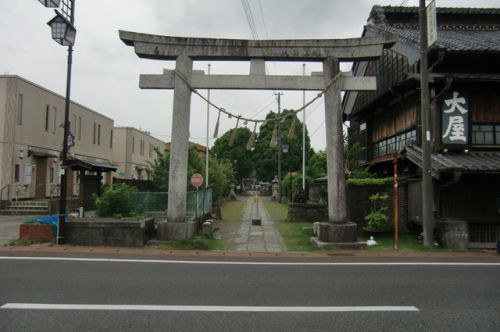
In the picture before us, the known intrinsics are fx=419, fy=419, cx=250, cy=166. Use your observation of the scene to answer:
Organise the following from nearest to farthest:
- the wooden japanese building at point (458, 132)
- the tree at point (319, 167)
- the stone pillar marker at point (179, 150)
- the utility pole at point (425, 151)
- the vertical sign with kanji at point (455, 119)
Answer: the utility pole at point (425, 151) < the stone pillar marker at point (179, 150) < the wooden japanese building at point (458, 132) < the vertical sign with kanji at point (455, 119) < the tree at point (319, 167)

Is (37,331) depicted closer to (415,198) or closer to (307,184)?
(415,198)

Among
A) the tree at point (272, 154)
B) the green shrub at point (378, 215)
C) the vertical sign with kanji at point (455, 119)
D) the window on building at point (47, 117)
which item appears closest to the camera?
the green shrub at point (378, 215)

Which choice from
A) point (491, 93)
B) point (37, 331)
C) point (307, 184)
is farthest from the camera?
point (307, 184)

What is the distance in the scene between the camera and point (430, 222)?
13.3 meters

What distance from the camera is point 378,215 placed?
14.5 m

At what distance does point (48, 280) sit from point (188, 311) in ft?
11.6

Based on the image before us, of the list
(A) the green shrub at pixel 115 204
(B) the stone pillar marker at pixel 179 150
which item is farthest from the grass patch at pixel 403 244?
(A) the green shrub at pixel 115 204

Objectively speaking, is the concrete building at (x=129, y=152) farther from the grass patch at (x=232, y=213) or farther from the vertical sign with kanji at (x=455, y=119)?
the vertical sign with kanji at (x=455, y=119)

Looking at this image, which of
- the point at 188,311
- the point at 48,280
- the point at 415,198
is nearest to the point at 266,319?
the point at 188,311

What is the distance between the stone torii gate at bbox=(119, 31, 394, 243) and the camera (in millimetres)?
13508

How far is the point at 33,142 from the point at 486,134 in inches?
919

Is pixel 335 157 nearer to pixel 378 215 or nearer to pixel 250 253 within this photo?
pixel 378 215

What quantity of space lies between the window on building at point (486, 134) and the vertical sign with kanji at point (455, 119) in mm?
657

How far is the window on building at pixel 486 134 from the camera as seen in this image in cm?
1518
